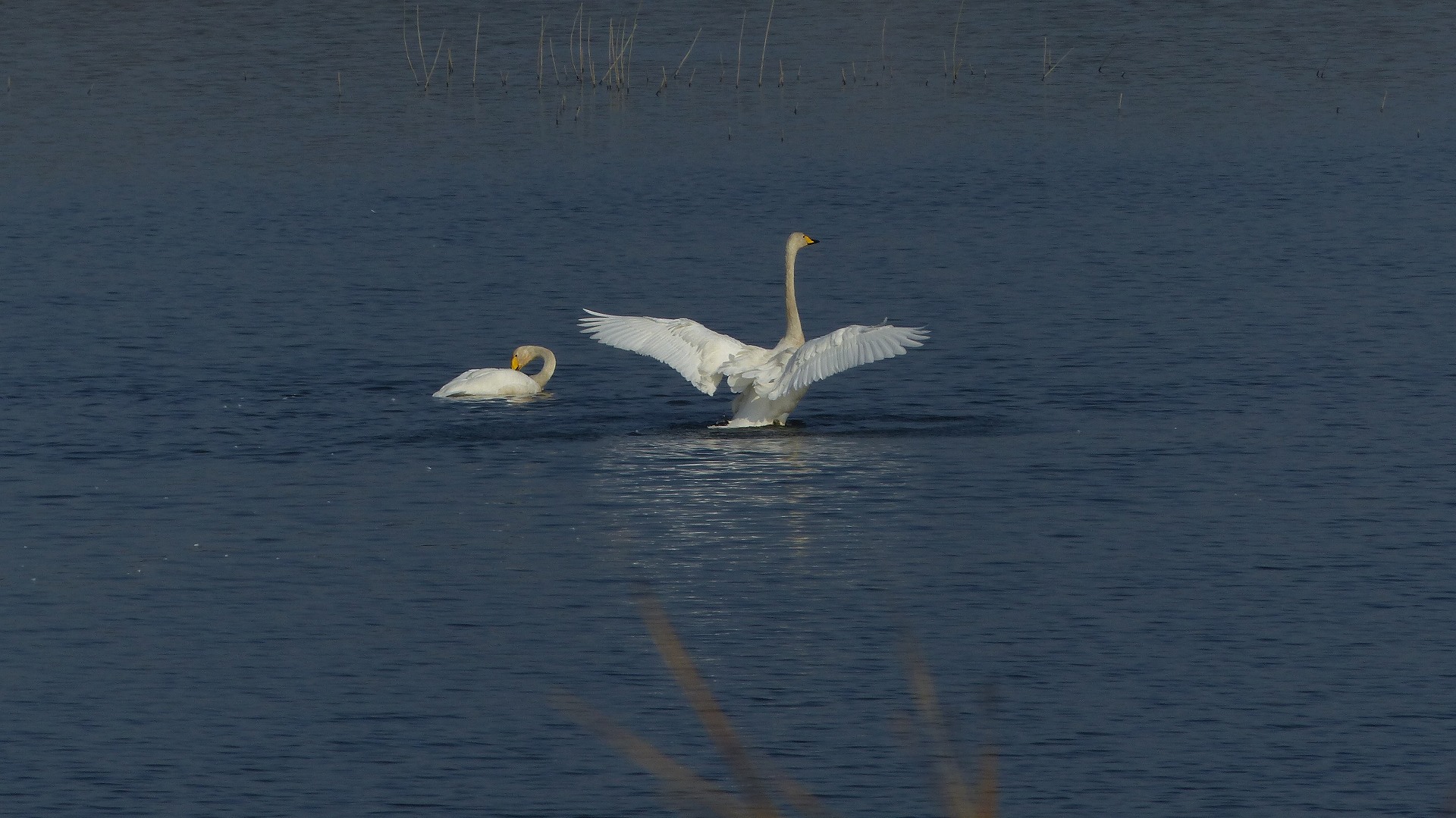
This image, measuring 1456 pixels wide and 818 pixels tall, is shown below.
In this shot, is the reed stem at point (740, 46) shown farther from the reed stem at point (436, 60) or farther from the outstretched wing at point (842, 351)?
the outstretched wing at point (842, 351)

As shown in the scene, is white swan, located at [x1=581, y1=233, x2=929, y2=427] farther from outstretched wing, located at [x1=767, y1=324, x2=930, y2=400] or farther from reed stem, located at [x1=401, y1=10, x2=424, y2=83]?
reed stem, located at [x1=401, y1=10, x2=424, y2=83]

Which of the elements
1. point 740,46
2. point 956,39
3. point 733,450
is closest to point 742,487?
point 733,450

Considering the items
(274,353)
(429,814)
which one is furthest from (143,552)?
(274,353)

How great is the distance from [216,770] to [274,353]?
528 inches

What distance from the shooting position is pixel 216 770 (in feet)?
45.2

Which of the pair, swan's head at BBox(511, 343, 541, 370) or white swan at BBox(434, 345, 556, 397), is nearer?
white swan at BBox(434, 345, 556, 397)

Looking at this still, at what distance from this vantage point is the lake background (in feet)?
46.5

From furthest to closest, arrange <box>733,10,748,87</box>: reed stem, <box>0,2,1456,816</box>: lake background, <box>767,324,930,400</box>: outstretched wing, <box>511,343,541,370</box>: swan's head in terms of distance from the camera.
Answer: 1. <box>733,10,748,87</box>: reed stem
2. <box>511,343,541,370</box>: swan's head
3. <box>767,324,930,400</box>: outstretched wing
4. <box>0,2,1456,816</box>: lake background

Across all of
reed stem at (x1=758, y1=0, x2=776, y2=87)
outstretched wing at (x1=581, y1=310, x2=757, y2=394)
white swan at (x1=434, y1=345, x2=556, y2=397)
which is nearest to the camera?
outstretched wing at (x1=581, y1=310, x2=757, y2=394)

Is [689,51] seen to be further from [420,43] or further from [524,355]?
[524,355]

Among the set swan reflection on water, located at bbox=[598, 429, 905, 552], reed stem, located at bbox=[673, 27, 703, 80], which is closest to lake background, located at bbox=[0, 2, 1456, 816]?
swan reflection on water, located at bbox=[598, 429, 905, 552]

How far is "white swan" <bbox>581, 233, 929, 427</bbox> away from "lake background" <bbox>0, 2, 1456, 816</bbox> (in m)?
0.44

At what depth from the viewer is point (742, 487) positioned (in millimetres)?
20266

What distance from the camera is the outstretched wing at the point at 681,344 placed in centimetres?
2295
